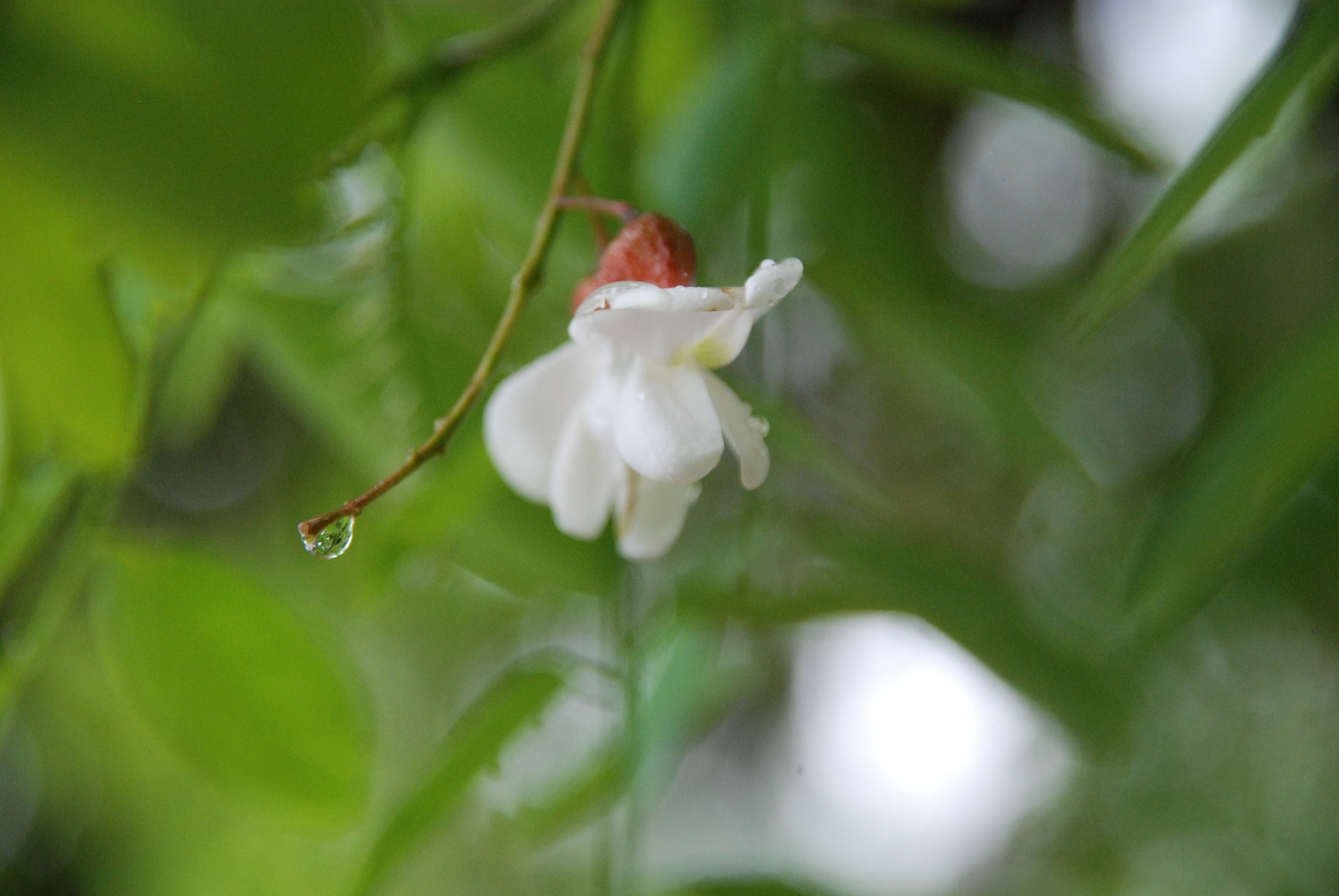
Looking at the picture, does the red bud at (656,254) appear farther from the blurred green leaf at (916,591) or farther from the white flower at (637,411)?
the blurred green leaf at (916,591)

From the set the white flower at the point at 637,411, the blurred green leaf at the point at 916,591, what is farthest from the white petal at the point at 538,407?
the blurred green leaf at the point at 916,591

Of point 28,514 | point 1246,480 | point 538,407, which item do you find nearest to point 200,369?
point 28,514

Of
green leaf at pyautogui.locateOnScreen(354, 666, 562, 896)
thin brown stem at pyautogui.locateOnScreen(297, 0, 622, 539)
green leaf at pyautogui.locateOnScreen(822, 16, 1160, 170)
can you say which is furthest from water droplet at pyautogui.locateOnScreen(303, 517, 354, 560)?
green leaf at pyautogui.locateOnScreen(822, 16, 1160, 170)

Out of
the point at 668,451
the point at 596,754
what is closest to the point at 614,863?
the point at 596,754

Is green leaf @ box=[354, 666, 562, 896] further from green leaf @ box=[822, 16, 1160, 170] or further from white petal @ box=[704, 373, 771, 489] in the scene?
green leaf @ box=[822, 16, 1160, 170]

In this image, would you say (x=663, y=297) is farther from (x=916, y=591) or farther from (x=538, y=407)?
(x=916, y=591)
